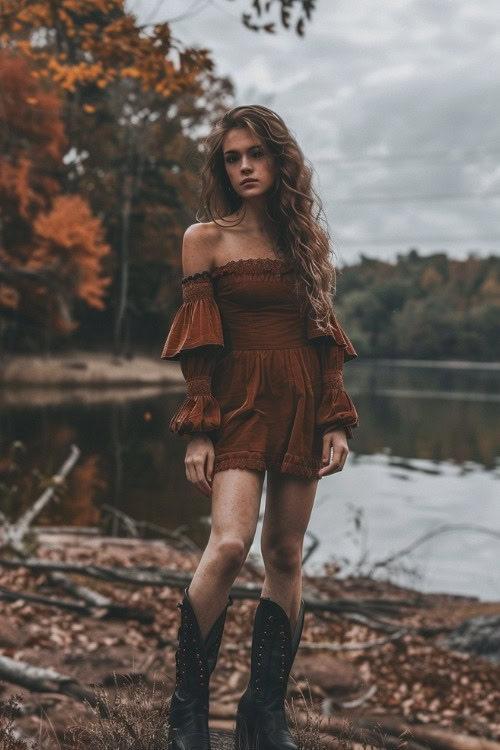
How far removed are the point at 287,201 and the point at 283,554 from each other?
135 centimetres

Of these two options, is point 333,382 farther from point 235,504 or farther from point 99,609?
point 99,609

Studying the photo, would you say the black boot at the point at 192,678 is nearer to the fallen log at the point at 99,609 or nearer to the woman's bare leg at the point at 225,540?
the woman's bare leg at the point at 225,540

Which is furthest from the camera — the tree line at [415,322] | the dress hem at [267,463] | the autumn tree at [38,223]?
the tree line at [415,322]

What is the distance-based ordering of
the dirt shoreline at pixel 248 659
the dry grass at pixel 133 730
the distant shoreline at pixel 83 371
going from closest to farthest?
the dry grass at pixel 133 730 → the dirt shoreline at pixel 248 659 → the distant shoreline at pixel 83 371

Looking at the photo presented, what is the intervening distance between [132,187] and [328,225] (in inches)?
1306

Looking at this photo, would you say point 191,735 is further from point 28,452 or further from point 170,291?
point 170,291

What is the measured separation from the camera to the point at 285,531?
324 cm

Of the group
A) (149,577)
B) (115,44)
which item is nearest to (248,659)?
(149,577)

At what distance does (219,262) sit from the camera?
3.27m

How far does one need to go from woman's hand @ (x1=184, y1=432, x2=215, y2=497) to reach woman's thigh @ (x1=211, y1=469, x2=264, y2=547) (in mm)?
35

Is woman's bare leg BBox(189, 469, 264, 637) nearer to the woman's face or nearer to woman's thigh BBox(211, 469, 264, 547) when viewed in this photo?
woman's thigh BBox(211, 469, 264, 547)

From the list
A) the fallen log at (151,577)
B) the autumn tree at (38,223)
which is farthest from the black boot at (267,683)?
the autumn tree at (38,223)

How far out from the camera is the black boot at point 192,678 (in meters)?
3.00

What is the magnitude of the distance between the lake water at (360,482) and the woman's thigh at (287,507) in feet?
18.8
